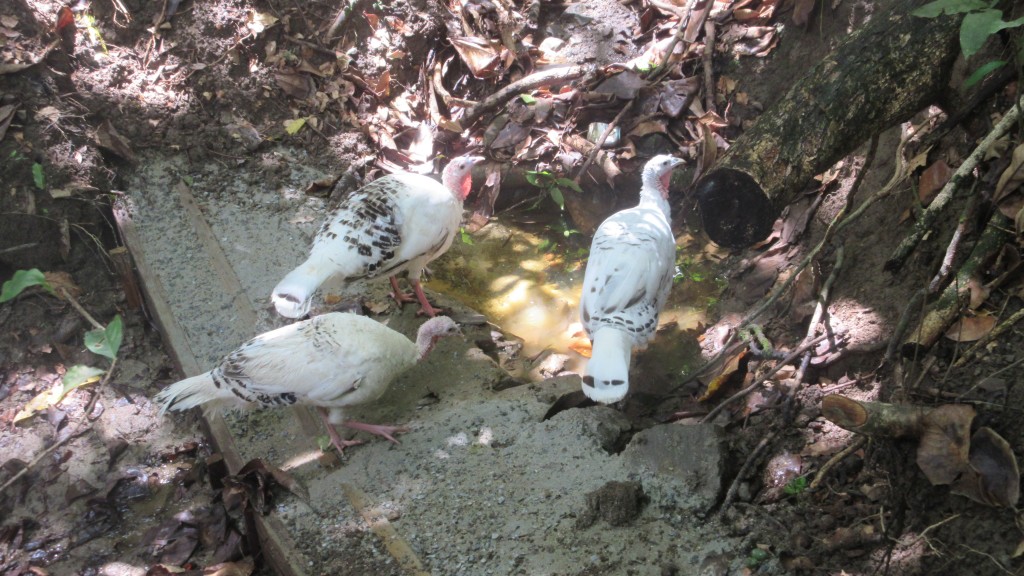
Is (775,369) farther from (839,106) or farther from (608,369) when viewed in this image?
(839,106)

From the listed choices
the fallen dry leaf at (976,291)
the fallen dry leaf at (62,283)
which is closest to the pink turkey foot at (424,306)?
the fallen dry leaf at (62,283)

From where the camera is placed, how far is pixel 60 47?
4828 millimetres

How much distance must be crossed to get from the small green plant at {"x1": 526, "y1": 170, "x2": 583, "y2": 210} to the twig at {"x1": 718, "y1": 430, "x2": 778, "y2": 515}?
2750 mm

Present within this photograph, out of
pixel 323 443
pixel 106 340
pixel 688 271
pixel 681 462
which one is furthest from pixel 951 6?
pixel 106 340

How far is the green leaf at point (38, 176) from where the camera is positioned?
437cm

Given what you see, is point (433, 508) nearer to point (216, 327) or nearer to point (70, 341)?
point (216, 327)

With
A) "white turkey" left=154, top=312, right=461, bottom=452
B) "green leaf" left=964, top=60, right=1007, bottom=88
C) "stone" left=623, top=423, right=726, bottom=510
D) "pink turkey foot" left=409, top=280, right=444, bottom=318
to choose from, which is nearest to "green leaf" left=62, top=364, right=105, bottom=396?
"white turkey" left=154, top=312, right=461, bottom=452

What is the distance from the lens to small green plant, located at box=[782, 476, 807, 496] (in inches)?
111

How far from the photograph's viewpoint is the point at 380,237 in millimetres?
4156

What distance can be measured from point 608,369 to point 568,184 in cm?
232

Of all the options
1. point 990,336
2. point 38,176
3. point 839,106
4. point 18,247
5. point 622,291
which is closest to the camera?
point 990,336

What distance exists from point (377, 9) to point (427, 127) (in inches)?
42.2

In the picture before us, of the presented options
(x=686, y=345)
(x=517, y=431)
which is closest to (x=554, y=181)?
(x=686, y=345)

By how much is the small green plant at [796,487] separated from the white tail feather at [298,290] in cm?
251
